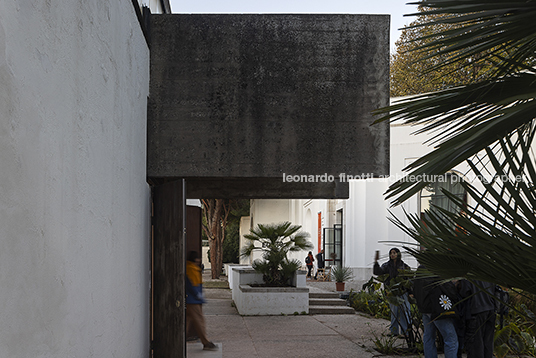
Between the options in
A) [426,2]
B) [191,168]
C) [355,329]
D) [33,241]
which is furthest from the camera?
[355,329]

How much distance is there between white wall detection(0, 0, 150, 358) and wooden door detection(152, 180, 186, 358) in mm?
893

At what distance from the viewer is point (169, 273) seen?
689 cm

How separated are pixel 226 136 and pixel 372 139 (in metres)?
1.83

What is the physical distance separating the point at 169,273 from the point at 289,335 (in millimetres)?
4112

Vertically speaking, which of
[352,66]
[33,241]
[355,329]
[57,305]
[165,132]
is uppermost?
[352,66]

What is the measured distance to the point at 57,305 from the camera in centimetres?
319

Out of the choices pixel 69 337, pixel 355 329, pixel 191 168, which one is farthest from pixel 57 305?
pixel 355 329

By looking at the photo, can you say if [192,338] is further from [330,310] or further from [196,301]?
[330,310]

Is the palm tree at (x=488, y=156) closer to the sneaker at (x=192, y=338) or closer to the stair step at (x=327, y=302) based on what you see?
the sneaker at (x=192, y=338)

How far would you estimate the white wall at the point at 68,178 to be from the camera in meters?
2.55

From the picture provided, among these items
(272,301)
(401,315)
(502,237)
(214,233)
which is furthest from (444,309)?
(214,233)

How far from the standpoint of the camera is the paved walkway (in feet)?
27.9

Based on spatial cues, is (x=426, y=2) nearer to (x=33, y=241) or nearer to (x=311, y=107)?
(x=33, y=241)

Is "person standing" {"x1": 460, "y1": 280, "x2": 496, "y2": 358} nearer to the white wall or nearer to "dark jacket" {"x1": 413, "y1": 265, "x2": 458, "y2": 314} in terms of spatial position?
"dark jacket" {"x1": 413, "y1": 265, "x2": 458, "y2": 314}
